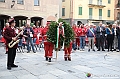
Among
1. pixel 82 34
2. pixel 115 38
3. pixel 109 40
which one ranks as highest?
pixel 82 34

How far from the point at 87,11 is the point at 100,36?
31477 mm

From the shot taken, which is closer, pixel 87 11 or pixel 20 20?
pixel 20 20

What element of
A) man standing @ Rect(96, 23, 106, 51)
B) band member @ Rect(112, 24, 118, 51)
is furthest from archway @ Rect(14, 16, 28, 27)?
band member @ Rect(112, 24, 118, 51)

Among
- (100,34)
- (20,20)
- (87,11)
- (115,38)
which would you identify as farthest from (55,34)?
(87,11)

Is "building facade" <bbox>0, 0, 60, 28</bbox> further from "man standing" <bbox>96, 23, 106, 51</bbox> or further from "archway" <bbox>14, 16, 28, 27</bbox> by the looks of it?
"man standing" <bbox>96, 23, 106, 51</bbox>

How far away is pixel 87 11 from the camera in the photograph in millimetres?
44750

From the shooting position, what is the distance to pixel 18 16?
95.1 feet

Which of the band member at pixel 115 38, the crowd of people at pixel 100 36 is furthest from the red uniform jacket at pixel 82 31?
the band member at pixel 115 38

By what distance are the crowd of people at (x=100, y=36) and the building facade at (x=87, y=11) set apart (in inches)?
1027

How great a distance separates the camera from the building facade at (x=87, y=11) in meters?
42.4

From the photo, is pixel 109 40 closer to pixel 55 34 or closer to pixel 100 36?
pixel 100 36

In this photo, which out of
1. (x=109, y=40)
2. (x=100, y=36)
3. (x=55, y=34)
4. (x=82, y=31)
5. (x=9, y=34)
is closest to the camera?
(x=9, y=34)

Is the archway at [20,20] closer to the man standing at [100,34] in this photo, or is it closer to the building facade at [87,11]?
the building facade at [87,11]

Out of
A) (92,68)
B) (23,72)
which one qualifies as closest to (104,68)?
(92,68)
